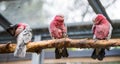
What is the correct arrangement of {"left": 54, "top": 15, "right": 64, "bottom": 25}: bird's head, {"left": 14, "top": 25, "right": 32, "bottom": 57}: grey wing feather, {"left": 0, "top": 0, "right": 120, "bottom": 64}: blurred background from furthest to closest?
{"left": 0, "top": 0, "right": 120, "bottom": 64}: blurred background, {"left": 54, "top": 15, "right": 64, "bottom": 25}: bird's head, {"left": 14, "top": 25, "right": 32, "bottom": 57}: grey wing feather

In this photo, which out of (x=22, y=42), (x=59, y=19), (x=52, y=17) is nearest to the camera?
(x=22, y=42)

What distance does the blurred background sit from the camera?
4.61 metres

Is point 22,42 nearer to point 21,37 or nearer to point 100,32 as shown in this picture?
point 21,37

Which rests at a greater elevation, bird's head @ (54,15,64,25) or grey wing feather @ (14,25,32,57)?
bird's head @ (54,15,64,25)

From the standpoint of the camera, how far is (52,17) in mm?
4906

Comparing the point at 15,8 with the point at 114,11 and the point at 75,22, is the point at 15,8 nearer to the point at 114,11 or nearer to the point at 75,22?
the point at 75,22

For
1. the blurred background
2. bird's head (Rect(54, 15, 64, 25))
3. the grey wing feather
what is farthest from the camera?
the blurred background

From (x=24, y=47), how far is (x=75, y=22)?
5.52 ft

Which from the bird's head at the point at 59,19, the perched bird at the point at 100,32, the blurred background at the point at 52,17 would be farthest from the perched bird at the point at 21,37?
the blurred background at the point at 52,17

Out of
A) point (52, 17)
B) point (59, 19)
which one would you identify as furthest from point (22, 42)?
point (52, 17)

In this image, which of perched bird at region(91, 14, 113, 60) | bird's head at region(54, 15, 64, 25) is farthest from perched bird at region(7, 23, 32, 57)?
A: perched bird at region(91, 14, 113, 60)

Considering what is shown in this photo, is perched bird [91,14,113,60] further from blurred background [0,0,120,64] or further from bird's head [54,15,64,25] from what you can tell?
blurred background [0,0,120,64]

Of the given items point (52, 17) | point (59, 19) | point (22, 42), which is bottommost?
point (22, 42)

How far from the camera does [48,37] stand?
5.20 metres
